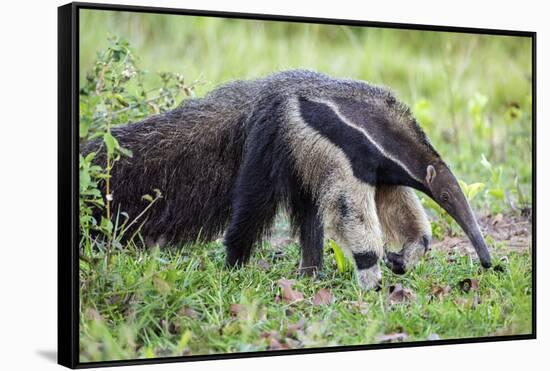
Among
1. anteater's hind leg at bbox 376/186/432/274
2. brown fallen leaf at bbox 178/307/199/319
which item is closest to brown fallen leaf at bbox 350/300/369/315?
anteater's hind leg at bbox 376/186/432/274

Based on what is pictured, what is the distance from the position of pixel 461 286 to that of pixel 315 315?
1249mm

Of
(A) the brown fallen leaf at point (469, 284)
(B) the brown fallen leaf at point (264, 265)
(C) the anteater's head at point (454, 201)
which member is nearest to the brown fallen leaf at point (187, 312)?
(B) the brown fallen leaf at point (264, 265)

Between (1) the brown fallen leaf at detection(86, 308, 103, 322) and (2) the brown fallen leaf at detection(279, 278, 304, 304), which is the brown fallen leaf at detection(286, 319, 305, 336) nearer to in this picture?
(2) the brown fallen leaf at detection(279, 278, 304, 304)

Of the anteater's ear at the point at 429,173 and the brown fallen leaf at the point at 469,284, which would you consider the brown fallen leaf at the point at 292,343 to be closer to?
the brown fallen leaf at the point at 469,284

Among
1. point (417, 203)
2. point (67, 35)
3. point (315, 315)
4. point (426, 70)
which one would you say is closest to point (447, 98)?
point (426, 70)

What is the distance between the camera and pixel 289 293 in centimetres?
656

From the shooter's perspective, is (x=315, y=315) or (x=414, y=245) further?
(x=414, y=245)

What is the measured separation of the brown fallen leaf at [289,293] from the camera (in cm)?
653


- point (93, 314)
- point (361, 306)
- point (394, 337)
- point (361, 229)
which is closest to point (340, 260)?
point (361, 229)

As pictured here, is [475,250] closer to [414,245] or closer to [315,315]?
A: [414,245]

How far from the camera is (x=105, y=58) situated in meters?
6.39

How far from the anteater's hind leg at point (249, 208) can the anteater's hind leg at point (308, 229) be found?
20 centimetres

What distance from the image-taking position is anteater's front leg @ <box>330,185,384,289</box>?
6719 mm

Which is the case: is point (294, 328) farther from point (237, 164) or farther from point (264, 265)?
point (237, 164)
